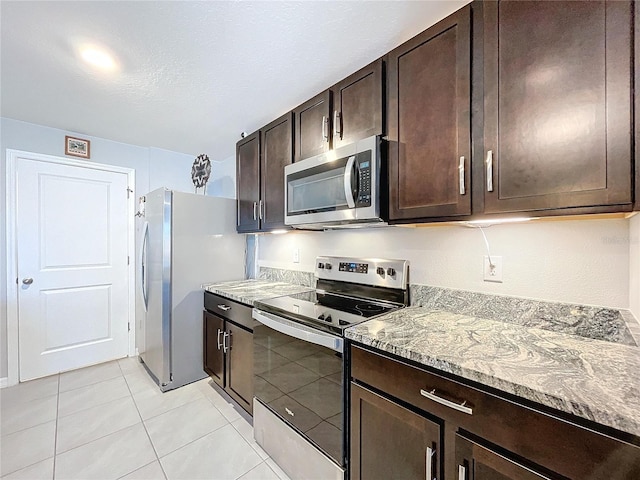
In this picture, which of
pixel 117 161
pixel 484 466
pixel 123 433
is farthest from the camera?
pixel 117 161

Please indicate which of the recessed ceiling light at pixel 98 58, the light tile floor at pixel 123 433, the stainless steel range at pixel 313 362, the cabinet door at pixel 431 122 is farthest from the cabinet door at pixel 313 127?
the light tile floor at pixel 123 433

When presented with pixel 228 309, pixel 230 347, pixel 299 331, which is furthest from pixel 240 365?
pixel 299 331

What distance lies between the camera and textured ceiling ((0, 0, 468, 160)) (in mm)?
1270

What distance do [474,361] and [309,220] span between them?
114cm

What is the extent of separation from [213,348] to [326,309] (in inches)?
48.8

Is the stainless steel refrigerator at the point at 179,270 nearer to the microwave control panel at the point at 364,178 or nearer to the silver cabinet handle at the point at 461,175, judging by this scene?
the microwave control panel at the point at 364,178

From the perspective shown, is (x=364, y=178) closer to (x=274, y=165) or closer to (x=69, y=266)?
(x=274, y=165)

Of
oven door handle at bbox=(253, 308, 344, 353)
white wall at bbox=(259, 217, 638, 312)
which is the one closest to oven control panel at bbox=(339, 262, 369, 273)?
white wall at bbox=(259, 217, 638, 312)

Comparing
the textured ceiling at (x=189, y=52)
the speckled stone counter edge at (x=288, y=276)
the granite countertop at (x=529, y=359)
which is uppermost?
the textured ceiling at (x=189, y=52)

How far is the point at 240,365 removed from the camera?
1.98 metres

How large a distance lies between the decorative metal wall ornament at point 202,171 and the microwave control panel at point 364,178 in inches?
80.9

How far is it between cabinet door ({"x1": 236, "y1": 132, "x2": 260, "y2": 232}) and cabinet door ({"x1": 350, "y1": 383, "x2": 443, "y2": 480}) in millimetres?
1663

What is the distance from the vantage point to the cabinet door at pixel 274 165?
2.05m

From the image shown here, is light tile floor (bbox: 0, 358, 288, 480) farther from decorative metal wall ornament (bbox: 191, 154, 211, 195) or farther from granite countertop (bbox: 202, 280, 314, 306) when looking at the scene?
decorative metal wall ornament (bbox: 191, 154, 211, 195)
